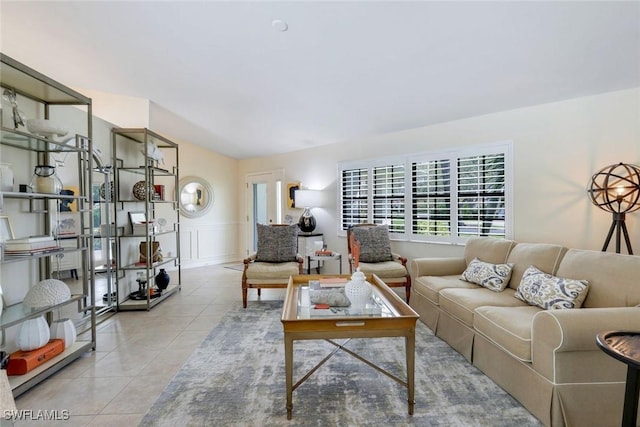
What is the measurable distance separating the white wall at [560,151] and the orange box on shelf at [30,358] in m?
4.06

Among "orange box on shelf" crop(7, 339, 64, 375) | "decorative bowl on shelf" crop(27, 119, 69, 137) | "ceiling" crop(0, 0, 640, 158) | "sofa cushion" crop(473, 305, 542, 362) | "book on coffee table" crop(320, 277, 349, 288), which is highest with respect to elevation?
"ceiling" crop(0, 0, 640, 158)

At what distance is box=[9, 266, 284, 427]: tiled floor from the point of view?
73.7 inches

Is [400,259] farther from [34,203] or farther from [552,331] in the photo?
[34,203]

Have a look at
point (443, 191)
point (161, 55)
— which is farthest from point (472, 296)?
point (161, 55)

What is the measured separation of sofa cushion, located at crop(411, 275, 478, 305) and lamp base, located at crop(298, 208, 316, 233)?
2.40 m

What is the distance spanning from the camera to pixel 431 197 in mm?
4188

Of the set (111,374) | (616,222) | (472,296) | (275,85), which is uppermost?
(275,85)

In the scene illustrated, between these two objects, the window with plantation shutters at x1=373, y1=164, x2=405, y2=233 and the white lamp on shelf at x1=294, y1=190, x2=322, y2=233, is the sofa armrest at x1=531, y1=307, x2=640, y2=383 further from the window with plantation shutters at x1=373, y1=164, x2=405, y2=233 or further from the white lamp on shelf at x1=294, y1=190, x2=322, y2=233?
the white lamp on shelf at x1=294, y1=190, x2=322, y2=233

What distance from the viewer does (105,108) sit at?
163 inches

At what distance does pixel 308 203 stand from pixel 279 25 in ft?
10.8

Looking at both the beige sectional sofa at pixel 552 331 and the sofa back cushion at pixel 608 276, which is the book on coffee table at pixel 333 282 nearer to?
the beige sectional sofa at pixel 552 331

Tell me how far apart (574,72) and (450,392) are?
2767 millimetres

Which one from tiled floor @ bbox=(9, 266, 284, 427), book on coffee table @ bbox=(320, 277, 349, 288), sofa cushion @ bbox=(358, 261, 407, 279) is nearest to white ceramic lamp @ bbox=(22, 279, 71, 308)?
tiled floor @ bbox=(9, 266, 284, 427)

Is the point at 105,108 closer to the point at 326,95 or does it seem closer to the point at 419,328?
the point at 326,95
